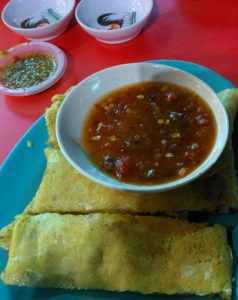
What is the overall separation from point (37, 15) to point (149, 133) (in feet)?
6.73

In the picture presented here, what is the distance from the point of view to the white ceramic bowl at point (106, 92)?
5.00 feet

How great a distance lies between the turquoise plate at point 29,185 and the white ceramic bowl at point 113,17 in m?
0.65

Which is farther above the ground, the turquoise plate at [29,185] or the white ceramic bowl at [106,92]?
the white ceramic bowl at [106,92]

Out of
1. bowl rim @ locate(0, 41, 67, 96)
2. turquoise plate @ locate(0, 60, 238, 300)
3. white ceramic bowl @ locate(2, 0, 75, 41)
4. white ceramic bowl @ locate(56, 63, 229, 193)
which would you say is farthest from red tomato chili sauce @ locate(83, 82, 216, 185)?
white ceramic bowl @ locate(2, 0, 75, 41)

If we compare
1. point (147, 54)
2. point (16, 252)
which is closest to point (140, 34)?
point (147, 54)

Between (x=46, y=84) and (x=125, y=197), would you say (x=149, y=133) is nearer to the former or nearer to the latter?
(x=125, y=197)

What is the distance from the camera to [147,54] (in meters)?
2.78

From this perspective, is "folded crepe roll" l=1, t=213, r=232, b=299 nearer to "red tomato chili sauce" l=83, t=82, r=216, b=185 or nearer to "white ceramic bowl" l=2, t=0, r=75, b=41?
"red tomato chili sauce" l=83, t=82, r=216, b=185

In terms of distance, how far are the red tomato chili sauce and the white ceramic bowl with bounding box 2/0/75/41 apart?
139 centimetres

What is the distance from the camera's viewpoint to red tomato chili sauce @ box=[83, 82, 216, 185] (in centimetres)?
159


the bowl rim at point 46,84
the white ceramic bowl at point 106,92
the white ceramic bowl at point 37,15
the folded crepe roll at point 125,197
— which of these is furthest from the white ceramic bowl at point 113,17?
the folded crepe roll at point 125,197

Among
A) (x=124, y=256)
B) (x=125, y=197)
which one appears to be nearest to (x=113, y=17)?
(x=125, y=197)

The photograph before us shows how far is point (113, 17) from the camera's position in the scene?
2992 millimetres

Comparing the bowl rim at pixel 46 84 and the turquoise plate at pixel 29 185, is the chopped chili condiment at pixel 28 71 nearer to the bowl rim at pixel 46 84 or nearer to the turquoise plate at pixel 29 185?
the bowl rim at pixel 46 84
